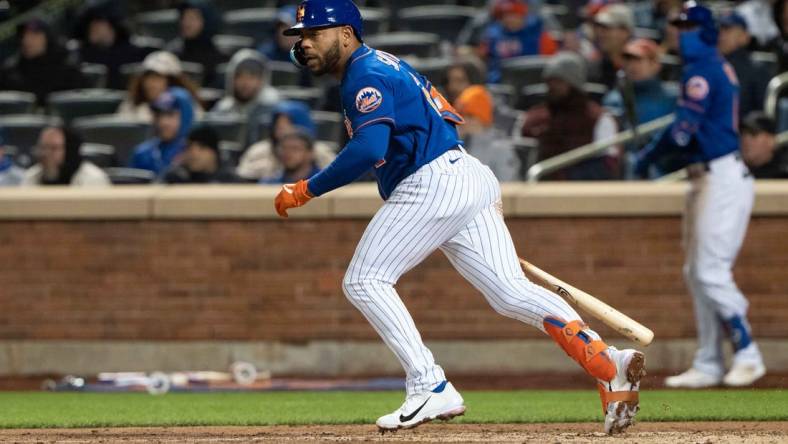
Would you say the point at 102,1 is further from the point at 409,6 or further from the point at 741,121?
the point at 741,121

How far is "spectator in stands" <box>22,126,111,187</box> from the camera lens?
11.7 metres

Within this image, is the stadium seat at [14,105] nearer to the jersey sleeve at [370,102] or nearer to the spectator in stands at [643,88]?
the spectator in stands at [643,88]

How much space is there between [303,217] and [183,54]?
3961mm

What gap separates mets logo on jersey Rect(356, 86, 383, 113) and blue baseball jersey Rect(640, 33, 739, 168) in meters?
3.85

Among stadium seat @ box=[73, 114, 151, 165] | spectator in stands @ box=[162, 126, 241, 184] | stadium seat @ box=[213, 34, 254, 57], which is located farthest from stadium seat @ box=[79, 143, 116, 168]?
stadium seat @ box=[213, 34, 254, 57]

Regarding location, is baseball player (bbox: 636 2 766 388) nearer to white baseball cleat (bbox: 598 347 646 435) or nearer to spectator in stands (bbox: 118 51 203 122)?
white baseball cleat (bbox: 598 347 646 435)

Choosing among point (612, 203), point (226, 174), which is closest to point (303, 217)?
point (226, 174)

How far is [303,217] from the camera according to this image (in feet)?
37.1

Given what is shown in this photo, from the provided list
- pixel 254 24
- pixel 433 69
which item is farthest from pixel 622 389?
pixel 254 24

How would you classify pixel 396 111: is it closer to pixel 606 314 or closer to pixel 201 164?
pixel 606 314

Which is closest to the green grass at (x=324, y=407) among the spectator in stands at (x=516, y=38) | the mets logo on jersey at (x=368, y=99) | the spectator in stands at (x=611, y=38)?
the mets logo on jersey at (x=368, y=99)

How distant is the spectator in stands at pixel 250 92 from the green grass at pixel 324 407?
3190 millimetres

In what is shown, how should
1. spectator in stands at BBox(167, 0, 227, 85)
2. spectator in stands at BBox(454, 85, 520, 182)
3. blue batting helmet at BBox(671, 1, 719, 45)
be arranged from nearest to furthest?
1. blue batting helmet at BBox(671, 1, 719, 45)
2. spectator in stands at BBox(454, 85, 520, 182)
3. spectator in stands at BBox(167, 0, 227, 85)

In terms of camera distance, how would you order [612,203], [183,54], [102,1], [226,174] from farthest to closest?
1. [102,1]
2. [183,54]
3. [226,174]
4. [612,203]
